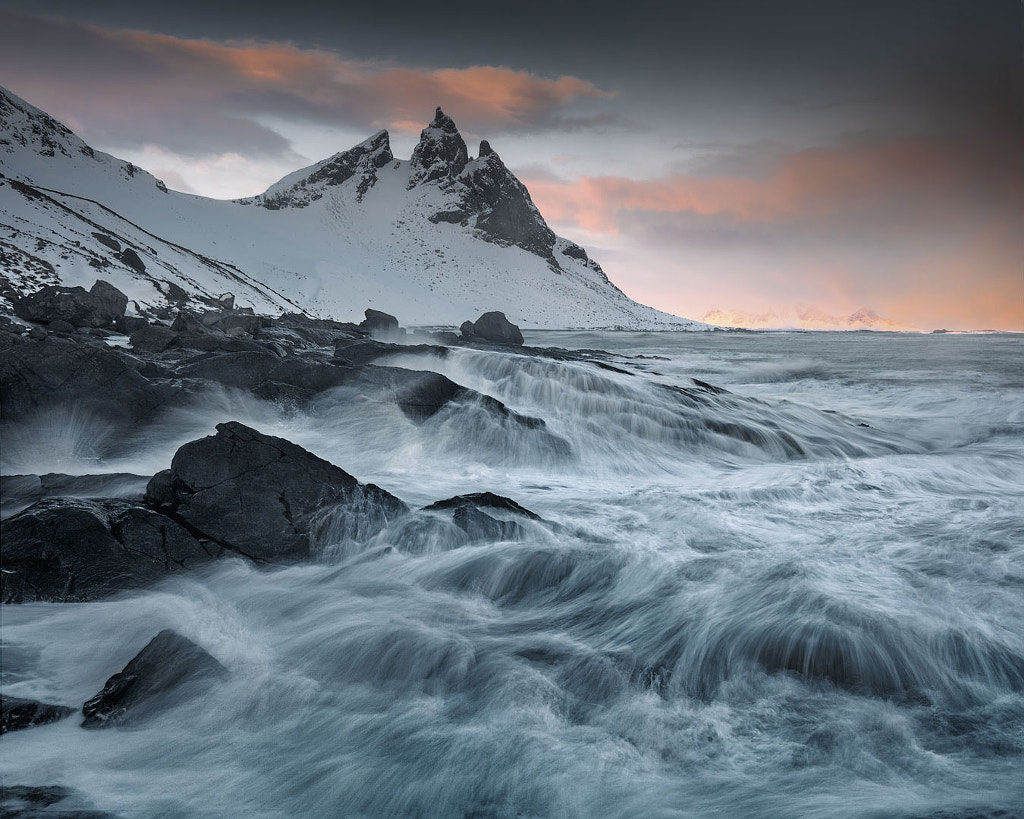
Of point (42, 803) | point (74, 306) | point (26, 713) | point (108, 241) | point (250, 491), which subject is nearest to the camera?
point (42, 803)

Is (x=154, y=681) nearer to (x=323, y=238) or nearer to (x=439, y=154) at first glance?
(x=323, y=238)

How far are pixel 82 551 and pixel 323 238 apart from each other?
82.0 m

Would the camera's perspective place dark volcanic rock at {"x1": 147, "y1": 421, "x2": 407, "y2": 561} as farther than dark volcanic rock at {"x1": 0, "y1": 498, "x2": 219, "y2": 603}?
Yes

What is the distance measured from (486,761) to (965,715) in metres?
2.37

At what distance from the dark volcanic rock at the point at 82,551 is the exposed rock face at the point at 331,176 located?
9771 cm

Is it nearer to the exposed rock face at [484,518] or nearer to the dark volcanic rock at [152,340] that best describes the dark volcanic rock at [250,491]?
the exposed rock face at [484,518]

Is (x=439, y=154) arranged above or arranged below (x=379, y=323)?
above

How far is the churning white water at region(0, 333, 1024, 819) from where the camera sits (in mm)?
2459

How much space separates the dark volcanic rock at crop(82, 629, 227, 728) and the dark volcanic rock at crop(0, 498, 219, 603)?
2.54 ft

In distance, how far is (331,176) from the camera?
101 m

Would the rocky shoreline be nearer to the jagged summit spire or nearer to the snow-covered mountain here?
the snow-covered mountain

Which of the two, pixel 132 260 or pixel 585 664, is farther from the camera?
pixel 132 260

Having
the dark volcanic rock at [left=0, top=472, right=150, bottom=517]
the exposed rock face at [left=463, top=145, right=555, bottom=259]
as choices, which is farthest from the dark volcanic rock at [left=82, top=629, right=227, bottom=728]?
the exposed rock face at [left=463, top=145, right=555, bottom=259]

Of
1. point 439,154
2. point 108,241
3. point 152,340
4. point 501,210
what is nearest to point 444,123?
point 439,154
